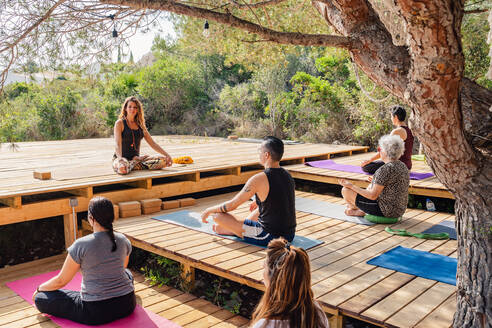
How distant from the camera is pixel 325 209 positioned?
473 centimetres

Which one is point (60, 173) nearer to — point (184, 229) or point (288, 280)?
point (184, 229)

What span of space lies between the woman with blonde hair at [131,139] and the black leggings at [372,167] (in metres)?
2.54

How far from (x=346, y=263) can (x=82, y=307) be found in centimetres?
182

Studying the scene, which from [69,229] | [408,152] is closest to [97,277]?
[69,229]

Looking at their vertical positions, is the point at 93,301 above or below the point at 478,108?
below

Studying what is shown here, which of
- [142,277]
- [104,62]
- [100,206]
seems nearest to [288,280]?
[100,206]

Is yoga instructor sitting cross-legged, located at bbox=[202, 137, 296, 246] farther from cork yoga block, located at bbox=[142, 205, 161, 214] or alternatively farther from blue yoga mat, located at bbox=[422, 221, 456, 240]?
blue yoga mat, located at bbox=[422, 221, 456, 240]

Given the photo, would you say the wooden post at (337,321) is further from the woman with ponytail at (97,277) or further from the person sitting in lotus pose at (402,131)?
the person sitting in lotus pose at (402,131)

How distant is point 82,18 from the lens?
10.8 ft

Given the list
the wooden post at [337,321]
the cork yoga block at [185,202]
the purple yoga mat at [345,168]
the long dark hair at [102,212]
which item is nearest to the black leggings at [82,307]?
the long dark hair at [102,212]

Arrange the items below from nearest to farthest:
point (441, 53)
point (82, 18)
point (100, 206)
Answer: point (441, 53), point (100, 206), point (82, 18)

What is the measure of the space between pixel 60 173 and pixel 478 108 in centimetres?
435

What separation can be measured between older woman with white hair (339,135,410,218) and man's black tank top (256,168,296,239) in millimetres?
976

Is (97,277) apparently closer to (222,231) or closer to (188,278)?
(188,278)
